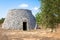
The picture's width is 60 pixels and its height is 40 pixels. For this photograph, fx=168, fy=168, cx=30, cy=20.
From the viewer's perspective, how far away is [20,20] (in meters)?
39.8

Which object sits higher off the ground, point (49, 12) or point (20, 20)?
point (49, 12)

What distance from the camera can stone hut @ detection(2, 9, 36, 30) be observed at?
39375mm

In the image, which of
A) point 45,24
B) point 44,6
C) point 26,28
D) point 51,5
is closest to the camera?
point 51,5

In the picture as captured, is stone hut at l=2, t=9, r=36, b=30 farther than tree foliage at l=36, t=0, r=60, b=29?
Yes

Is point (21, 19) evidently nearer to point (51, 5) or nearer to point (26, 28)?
point (26, 28)

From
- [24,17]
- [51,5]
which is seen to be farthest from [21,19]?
[51,5]

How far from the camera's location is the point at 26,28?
1569 inches

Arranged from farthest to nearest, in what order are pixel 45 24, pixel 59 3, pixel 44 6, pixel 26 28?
pixel 26 28
pixel 45 24
pixel 44 6
pixel 59 3

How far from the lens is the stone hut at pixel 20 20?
39375mm

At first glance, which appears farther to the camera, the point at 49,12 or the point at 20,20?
the point at 20,20

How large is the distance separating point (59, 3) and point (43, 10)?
12.3 ft

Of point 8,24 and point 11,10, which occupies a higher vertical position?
point 11,10

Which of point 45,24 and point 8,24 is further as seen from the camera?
point 8,24

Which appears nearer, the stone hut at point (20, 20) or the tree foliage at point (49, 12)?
the tree foliage at point (49, 12)
